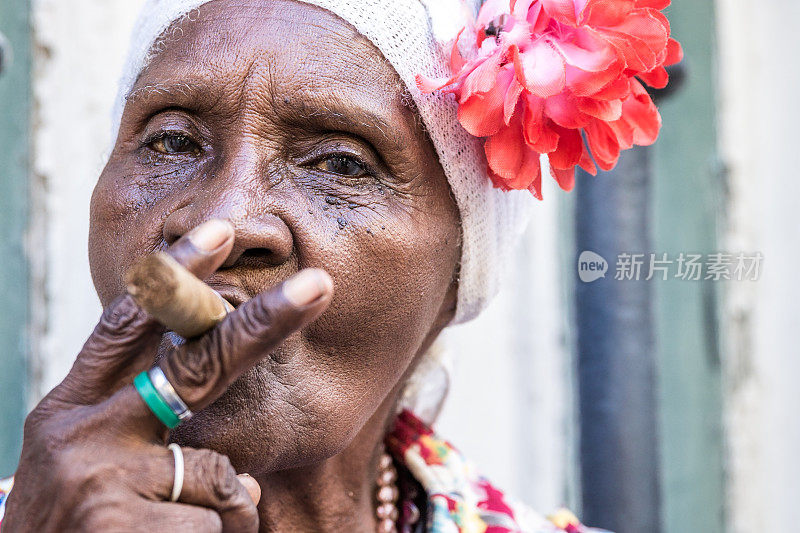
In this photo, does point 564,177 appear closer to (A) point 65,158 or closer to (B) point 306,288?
(B) point 306,288

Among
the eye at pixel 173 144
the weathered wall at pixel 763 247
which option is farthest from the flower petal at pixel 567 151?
the weathered wall at pixel 763 247

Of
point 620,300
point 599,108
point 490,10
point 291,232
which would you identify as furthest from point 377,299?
point 620,300

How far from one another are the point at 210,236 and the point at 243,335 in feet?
0.48

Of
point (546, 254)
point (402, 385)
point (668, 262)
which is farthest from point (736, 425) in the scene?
point (402, 385)

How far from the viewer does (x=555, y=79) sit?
1.73 meters

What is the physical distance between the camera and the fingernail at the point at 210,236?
4.02ft

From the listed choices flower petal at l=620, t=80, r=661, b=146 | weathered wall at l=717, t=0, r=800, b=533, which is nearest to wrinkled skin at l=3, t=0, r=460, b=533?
flower petal at l=620, t=80, r=661, b=146

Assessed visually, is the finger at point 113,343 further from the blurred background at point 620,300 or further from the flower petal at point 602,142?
the blurred background at point 620,300

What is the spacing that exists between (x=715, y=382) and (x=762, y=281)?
0.59 metres

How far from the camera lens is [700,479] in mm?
4027

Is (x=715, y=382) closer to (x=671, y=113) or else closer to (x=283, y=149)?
(x=671, y=113)

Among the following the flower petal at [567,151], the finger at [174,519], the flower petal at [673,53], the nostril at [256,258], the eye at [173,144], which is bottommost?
the finger at [174,519]

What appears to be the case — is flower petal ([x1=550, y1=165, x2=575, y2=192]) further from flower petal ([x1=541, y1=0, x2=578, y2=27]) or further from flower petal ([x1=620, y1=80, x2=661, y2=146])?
flower petal ([x1=541, y1=0, x2=578, y2=27])

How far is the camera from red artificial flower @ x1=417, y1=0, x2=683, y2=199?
1741 mm
